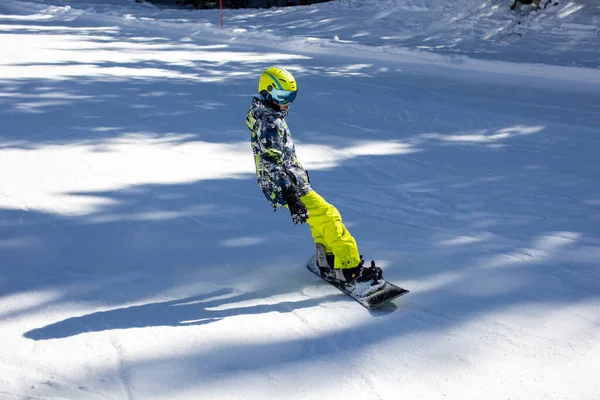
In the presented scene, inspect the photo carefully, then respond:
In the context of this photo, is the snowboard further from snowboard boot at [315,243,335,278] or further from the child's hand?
the child's hand

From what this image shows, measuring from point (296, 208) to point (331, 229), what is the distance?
32cm

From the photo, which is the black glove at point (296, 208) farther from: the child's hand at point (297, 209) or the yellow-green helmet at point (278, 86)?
the yellow-green helmet at point (278, 86)

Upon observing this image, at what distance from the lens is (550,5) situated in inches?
632

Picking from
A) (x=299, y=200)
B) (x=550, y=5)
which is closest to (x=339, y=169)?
(x=299, y=200)

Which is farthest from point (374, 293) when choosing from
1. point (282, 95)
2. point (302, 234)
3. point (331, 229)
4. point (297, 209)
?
point (282, 95)

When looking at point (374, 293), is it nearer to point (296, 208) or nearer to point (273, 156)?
point (296, 208)

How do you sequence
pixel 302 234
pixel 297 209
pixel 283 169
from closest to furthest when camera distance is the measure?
1. pixel 297 209
2. pixel 283 169
3. pixel 302 234

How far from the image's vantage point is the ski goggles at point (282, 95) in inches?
156

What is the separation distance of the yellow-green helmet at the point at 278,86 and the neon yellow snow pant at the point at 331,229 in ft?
2.18

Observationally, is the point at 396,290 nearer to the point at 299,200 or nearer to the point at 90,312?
the point at 299,200

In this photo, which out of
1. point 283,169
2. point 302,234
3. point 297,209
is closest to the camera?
point 297,209

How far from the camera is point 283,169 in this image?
4035 millimetres

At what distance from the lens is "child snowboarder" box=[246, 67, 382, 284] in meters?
3.98

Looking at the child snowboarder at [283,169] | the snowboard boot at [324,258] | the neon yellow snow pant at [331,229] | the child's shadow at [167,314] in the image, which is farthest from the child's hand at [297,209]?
the child's shadow at [167,314]
